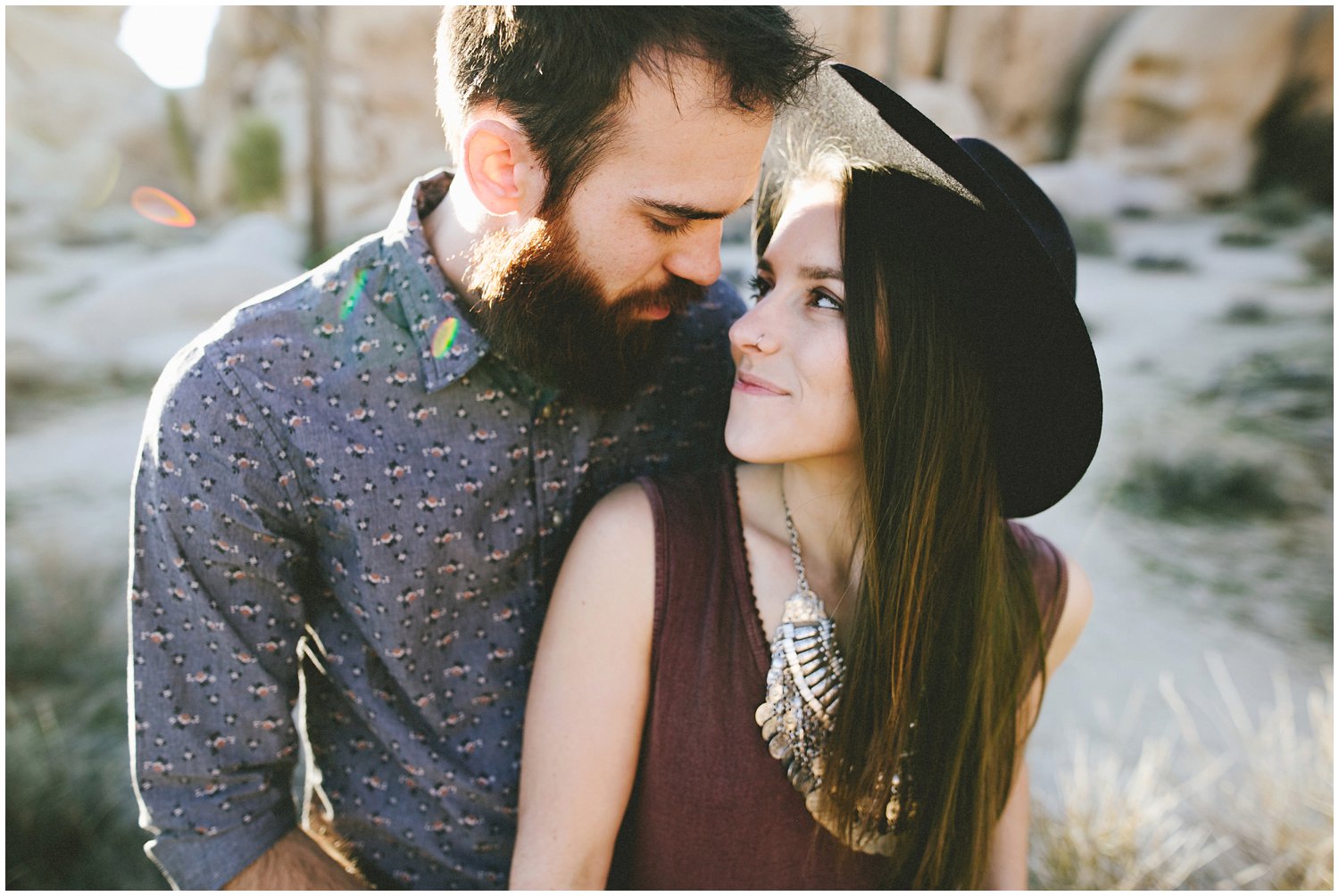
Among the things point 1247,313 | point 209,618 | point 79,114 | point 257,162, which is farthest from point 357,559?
point 79,114

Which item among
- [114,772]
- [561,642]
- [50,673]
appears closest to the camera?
[561,642]

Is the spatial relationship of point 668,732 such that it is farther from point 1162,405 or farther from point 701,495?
point 1162,405

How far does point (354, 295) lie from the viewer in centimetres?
176

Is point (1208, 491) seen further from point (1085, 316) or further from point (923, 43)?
point (923, 43)

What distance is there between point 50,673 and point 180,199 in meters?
15.2

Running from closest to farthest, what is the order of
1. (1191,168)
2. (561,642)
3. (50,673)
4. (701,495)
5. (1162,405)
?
(561,642) < (701,495) < (50,673) < (1162,405) < (1191,168)

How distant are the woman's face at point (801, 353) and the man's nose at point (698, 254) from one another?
158mm

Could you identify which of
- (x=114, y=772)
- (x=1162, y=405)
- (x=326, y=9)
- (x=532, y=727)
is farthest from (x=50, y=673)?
(x=326, y=9)

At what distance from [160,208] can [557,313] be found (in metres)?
17.4

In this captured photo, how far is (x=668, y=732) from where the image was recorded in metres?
1.73

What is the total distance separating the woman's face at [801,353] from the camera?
65.9 inches

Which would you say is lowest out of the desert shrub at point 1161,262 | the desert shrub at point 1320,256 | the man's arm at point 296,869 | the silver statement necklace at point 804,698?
the man's arm at point 296,869

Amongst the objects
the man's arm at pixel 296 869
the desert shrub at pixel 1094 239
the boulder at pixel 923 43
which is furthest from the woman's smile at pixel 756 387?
the boulder at pixel 923 43

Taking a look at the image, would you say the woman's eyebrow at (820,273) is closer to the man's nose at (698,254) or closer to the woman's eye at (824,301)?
the woman's eye at (824,301)
